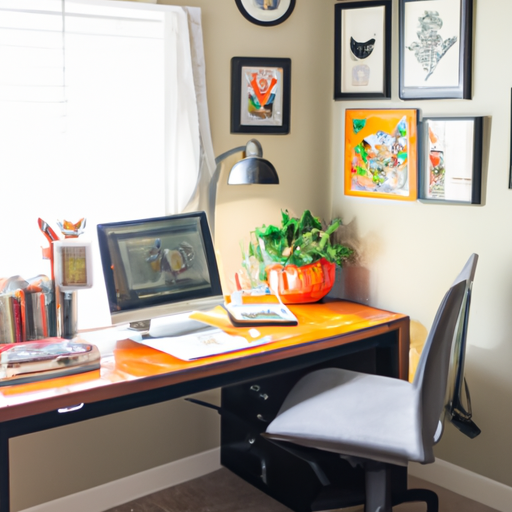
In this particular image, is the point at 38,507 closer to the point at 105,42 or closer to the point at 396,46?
the point at 105,42

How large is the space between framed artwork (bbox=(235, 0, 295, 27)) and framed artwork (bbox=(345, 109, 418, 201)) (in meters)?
0.46

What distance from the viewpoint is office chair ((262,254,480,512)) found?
1670 millimetres

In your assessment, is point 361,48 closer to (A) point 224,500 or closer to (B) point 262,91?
(B) point 262,91

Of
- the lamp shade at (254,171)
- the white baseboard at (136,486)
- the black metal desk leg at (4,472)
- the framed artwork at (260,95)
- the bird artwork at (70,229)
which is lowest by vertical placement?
the white baseboard at (136,486)

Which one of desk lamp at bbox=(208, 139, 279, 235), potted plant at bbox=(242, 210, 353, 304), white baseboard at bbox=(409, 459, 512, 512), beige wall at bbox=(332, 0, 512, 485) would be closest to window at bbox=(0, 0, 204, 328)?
desk lamp at bbox=(208, 139, 279, 235)

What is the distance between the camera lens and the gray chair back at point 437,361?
163 centimetres

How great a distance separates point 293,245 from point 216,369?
2.71ft

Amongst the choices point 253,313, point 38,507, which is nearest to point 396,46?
point 253,313

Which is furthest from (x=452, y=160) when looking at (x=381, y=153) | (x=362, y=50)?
(x=362, y=50)

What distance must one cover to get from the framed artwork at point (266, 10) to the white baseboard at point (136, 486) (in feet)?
5.76

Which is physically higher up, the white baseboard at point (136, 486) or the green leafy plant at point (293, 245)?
the green leafy plant at point (293, 245)

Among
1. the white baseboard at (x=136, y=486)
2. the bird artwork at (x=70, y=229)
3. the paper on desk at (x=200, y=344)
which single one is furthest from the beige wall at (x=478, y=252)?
the bird artwork at (x=70, y=229)

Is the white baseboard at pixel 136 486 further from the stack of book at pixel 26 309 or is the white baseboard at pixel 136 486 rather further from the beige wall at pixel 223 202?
the stack of book at pixel 26 309

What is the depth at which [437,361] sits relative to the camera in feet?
5.48
